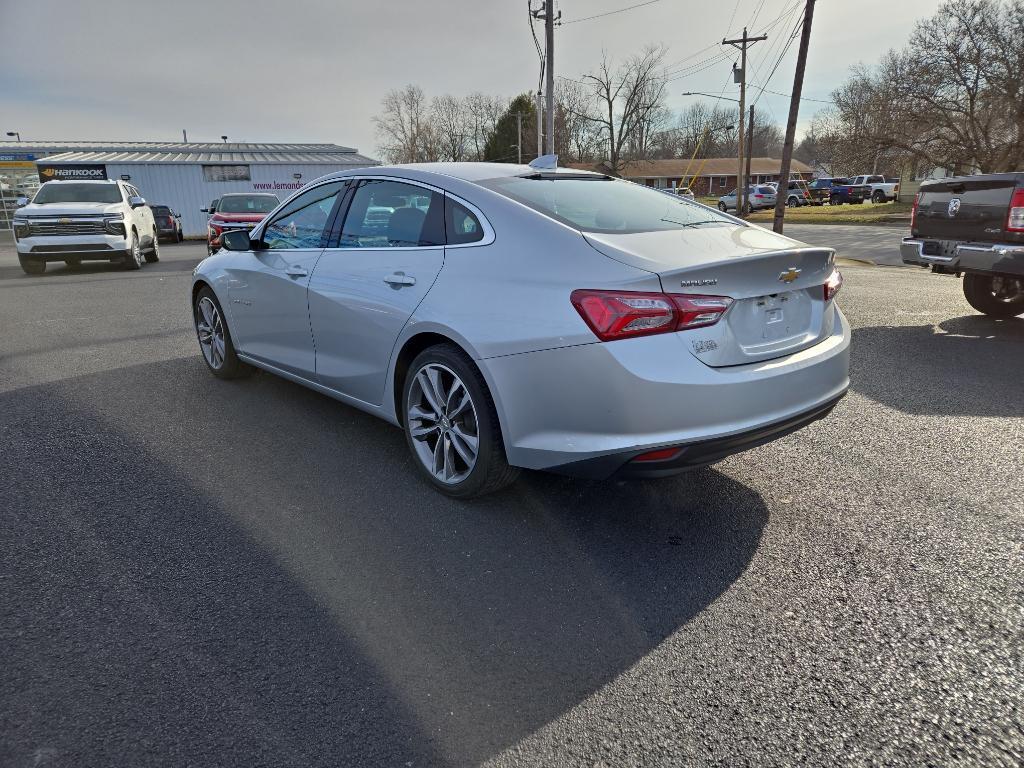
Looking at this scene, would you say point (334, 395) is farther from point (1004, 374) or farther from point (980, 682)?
point (1004, 374)

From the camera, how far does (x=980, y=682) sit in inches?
86.0

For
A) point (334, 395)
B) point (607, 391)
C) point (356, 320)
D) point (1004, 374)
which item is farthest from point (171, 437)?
point (1004, 374)

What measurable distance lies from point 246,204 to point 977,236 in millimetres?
15516

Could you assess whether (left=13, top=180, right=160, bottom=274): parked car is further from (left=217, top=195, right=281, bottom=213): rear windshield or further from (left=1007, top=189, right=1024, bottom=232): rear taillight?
(left=1007, top=189, right=1024, bottom=232): rear taillight

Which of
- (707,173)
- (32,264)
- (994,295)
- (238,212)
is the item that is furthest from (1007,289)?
(707,173)

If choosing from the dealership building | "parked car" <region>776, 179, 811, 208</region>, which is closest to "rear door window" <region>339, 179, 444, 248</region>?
the dealership building

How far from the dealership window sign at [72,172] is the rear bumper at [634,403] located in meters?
36.3

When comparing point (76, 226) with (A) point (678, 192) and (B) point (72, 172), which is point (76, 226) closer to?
(A) point (678, 192)

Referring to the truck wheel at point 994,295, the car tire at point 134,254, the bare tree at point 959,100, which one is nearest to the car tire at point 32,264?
the car tire at point 134,254

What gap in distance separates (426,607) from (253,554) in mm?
865

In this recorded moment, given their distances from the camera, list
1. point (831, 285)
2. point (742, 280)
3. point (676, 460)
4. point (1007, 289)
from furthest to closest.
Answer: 1. point (1007, 289)
2. point (831, 285)
3. point (742, 280)
4. point (676, 460)

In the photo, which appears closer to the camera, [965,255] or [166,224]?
[965,255]

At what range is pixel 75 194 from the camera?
1529 centimetres

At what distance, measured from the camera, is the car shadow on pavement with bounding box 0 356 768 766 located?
81.2 inches
